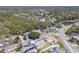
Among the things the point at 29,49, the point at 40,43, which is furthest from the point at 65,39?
the point at 29,49

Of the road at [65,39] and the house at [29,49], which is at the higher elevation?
the road at [65,39]

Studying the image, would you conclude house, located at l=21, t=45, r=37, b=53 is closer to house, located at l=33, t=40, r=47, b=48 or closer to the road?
house, located at l=33, t=40, r=47, b=48

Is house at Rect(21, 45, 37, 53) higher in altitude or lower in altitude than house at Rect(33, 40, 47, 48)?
lower

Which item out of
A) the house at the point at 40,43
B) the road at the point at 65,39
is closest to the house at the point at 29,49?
the house at the point at 40,43

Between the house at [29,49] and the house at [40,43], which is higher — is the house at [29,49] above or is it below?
below

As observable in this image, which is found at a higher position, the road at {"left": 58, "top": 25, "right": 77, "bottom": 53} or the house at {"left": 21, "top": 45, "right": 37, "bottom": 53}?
the road at {"left": 58, "top": 25, "right": 77, "bottom": 53}

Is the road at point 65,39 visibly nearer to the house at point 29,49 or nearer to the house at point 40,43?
the house at point 40,43

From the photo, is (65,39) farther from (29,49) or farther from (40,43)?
(29,49)

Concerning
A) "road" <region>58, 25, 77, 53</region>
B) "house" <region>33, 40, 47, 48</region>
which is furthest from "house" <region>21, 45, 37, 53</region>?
"road" <region>58, 25, 77, 53</region>
